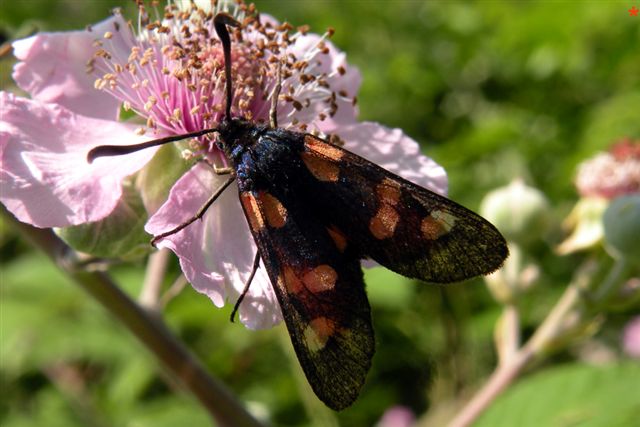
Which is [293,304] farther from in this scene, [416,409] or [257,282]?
[416,409]

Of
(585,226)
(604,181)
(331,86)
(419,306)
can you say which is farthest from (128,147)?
(419,306)

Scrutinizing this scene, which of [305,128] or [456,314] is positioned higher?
[305,128]

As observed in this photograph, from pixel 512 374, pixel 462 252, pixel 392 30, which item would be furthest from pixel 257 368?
pixel 392 30

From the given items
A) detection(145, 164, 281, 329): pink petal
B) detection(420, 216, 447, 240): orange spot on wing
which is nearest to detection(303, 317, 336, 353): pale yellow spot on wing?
detection(145, 164, 281, 329): pink petal

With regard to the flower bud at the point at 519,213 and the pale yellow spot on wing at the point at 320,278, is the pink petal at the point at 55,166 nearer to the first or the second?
the pale yellow spot on wing at the point at 320,278

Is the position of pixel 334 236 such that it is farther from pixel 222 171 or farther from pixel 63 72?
pixel 63 72

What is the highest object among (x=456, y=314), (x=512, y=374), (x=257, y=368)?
(x=512, y=374)

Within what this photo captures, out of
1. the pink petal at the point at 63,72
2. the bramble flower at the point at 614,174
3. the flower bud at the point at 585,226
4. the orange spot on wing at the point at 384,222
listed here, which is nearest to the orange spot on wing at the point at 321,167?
the orange spot on wing at the point at 384,222

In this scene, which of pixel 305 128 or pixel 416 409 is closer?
pixel 305 128
